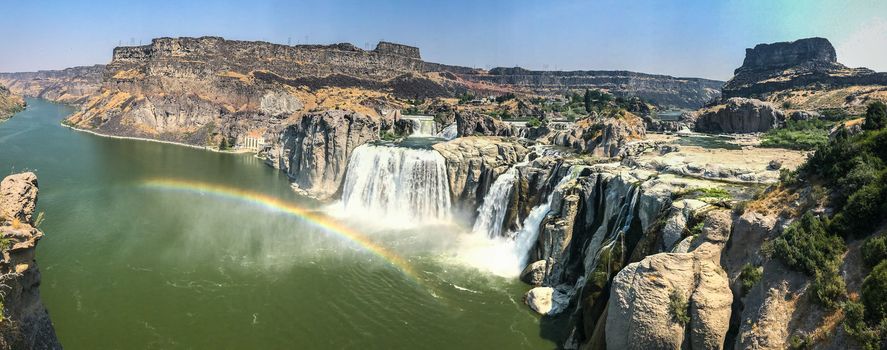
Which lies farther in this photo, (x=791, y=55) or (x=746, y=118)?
(x=791, y=55)

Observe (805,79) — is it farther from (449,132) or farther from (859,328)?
(859,328)

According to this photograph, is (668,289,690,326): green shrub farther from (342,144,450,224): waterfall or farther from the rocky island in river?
(342,144,450,224): waterfall

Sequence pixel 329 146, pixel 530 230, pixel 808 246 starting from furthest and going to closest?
pixel 329 146 < pixel 530 230 < pixel 808 246

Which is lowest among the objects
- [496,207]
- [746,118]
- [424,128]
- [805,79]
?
[496,207]

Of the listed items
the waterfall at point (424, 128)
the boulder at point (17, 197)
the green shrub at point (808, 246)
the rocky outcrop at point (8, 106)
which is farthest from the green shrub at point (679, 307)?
the rocky outcrop at point (8, 106)

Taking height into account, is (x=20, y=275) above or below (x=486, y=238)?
above

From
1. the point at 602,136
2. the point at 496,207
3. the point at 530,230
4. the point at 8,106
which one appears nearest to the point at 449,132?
the point at 602,136

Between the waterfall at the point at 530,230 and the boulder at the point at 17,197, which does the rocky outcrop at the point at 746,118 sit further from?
the boulder at the point at 17,197

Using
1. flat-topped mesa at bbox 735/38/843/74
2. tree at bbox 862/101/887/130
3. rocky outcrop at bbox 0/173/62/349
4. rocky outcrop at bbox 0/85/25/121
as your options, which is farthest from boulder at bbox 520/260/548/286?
rocky outcrop at bbox 0/85/25/121
